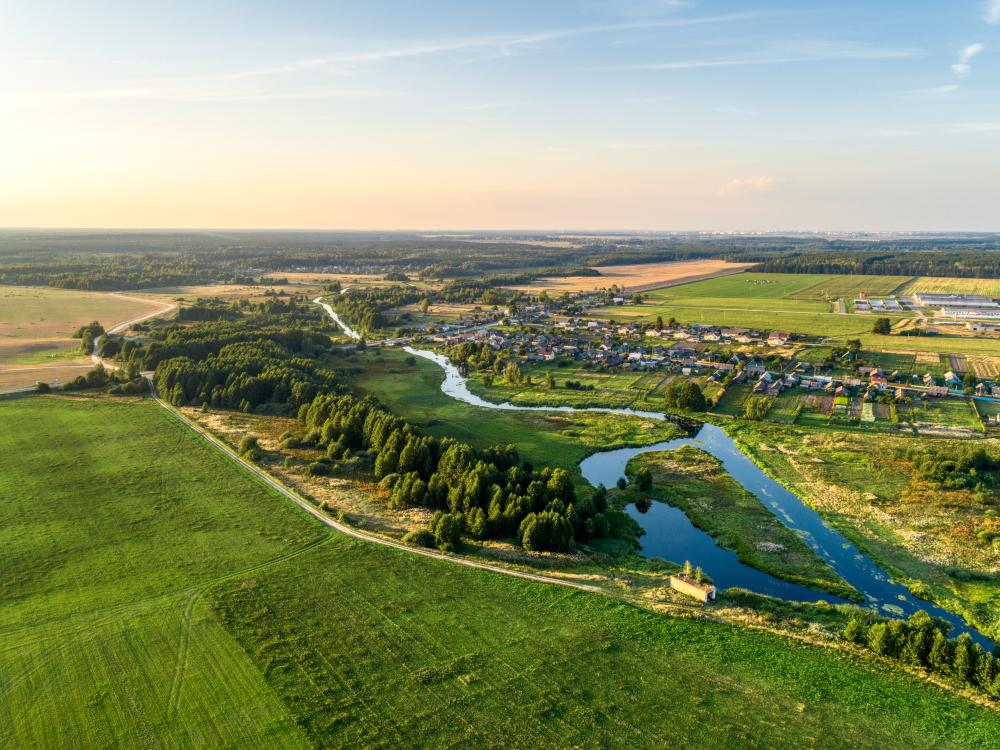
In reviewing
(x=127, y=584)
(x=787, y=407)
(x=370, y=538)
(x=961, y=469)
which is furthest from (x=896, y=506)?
(x=127, y=584)

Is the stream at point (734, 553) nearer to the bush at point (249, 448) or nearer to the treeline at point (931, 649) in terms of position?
the treeline at point (931, 649)

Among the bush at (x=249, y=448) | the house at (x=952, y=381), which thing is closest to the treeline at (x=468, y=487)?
the bush at (x=249, y=448)

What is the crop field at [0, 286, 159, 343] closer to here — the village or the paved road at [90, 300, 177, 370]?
the paved road at [90, 300, 177, 370]

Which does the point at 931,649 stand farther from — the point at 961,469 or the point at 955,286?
the point at 955,286

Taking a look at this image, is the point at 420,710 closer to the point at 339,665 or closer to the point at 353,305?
the point at 339,665

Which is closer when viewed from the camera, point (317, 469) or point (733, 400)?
point (317, 469)
